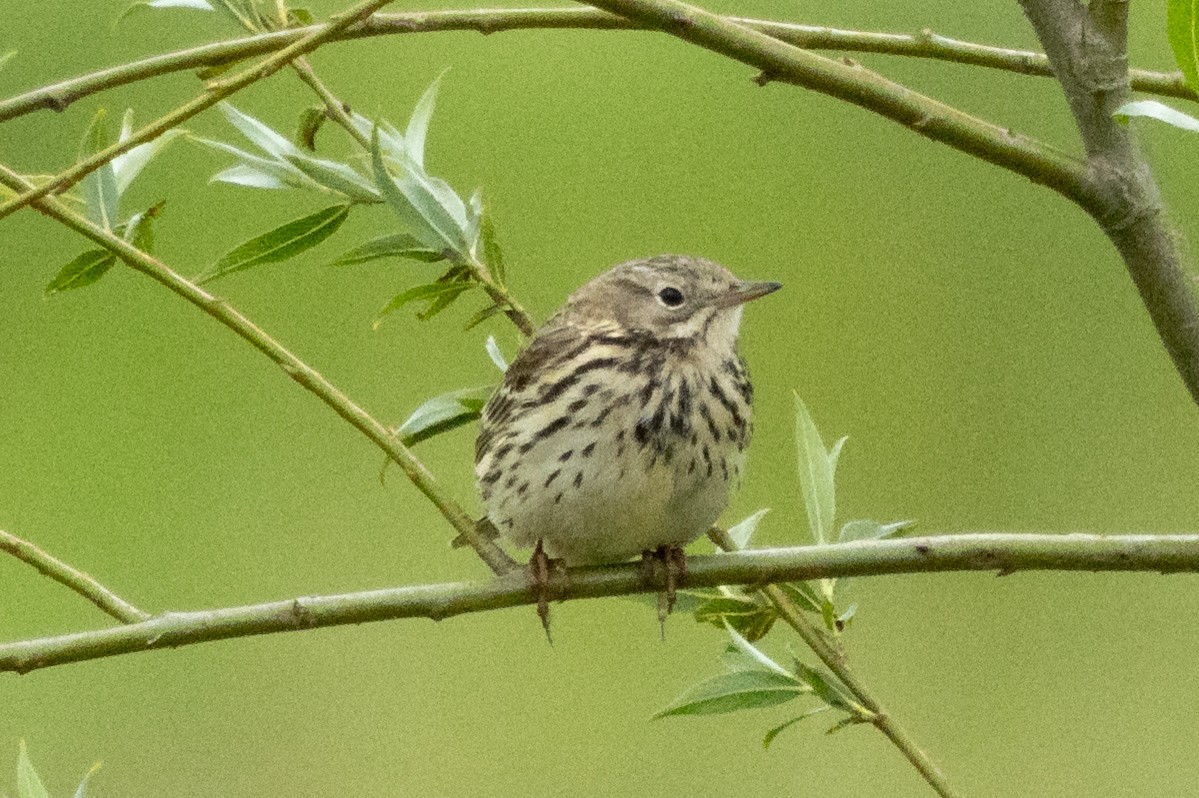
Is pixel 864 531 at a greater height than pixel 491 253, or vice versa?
pixel 491 253

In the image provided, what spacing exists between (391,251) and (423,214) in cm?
7

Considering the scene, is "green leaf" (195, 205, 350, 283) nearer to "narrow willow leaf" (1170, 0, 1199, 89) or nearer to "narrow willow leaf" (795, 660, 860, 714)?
"narrow willow leaf" (795, 660, 860, 714)

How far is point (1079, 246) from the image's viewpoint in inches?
131

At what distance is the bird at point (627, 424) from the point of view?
175 centimetres

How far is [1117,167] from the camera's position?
98 centimetres

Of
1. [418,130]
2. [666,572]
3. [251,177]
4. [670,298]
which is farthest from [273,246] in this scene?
[670,298]

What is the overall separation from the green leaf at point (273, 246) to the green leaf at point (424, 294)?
0.10 meters

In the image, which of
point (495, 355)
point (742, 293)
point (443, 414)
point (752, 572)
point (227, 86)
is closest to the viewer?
point (227, 86)

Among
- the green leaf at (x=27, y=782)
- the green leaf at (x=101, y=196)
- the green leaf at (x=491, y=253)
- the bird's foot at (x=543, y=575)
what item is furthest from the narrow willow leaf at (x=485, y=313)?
the green leaf at (x=27, y=782)

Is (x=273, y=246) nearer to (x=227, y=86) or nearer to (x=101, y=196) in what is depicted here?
(x=101, y=196)

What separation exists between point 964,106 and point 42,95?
7.27 feet

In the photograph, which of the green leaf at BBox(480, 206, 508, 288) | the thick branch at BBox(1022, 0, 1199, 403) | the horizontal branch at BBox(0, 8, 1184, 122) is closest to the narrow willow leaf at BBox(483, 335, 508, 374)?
the green leaf at BBox(480, 206, 508, 288)

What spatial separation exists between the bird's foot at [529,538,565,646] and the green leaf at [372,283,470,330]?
0.27 metres

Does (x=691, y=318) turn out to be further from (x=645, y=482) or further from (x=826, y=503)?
(x=826, y=503)
